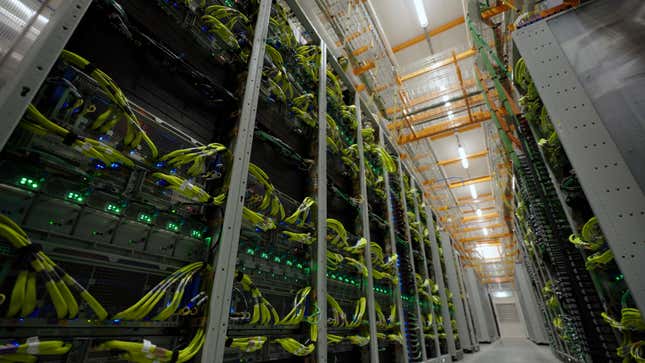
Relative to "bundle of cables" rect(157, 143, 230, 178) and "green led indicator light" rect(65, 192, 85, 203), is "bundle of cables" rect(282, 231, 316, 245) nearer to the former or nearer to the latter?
"bundle of cables" rect(157, 143, 230, 178)

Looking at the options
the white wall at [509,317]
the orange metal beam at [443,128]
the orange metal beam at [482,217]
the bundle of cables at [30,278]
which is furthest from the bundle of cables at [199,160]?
the white wall at [509,317]

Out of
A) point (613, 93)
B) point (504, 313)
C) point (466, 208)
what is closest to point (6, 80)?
point (613, 93)

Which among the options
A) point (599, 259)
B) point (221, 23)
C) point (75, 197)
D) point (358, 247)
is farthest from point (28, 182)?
point (599, 259)

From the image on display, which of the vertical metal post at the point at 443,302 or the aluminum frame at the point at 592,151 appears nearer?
the aluminum frame at the point at 592,151

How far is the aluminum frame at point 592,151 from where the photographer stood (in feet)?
3.48

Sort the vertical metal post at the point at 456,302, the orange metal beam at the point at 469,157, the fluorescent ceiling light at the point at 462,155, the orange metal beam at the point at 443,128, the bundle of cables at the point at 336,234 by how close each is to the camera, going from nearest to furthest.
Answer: the bundle of cables at the point at 336,234
the vertical metal post at the point at 456,302
the orange metal beam at the point at 443,128
the fluorescent ceiling light at the point at 462,155
the orange metal beam at the point at 469,157

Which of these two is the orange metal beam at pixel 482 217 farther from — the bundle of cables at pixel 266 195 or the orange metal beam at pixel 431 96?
the bundle of cables at pixel 266 195

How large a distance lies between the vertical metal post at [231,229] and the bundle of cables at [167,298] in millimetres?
70

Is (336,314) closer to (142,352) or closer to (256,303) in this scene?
(256,303)

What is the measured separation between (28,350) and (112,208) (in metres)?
0.42

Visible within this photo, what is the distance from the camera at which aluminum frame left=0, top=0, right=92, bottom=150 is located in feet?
1.98

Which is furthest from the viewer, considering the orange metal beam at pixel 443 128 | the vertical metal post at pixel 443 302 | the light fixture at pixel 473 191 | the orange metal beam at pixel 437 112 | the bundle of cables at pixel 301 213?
the light fixture at pixel 473 191

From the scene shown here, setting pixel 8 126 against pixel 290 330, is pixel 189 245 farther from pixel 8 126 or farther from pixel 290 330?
pixel 290 330

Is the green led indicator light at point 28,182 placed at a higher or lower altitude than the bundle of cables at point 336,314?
higher
